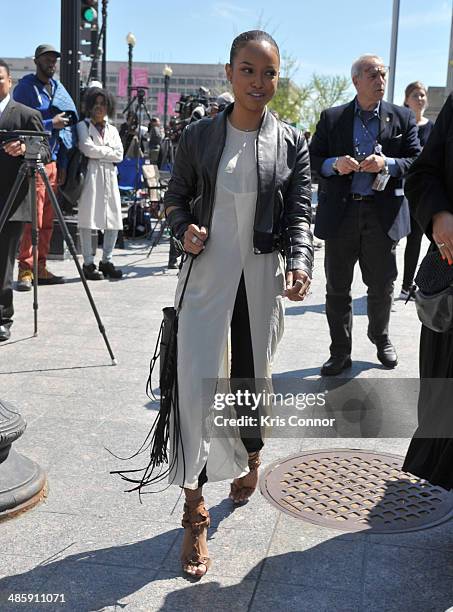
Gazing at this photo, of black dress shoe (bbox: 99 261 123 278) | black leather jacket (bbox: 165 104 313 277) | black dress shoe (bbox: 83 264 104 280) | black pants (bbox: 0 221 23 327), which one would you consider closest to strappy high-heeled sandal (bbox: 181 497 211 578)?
black leather jacket (bbox: 165 104 313 277)

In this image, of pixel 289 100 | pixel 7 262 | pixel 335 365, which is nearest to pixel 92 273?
pixel 7 262

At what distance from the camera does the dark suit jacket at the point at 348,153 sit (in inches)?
215

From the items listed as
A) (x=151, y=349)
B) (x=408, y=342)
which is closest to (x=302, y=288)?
(x=151, y=349)

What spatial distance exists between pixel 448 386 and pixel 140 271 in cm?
708

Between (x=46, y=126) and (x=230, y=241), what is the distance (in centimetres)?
614

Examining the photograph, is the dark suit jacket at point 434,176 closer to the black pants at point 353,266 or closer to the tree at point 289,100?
the black pants at point 353,266

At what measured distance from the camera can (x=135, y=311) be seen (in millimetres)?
7586

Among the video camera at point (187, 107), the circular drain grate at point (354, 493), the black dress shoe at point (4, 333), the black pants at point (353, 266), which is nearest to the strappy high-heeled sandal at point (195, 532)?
the circular drain grate at point (354, 493)

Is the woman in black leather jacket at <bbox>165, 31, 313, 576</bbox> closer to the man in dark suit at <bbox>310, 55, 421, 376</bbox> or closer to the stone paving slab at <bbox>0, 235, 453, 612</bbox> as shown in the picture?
the stone paving slab at <bbox>0, 235, 453, 612</bbox>

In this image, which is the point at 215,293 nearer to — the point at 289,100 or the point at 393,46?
the point at 393,46

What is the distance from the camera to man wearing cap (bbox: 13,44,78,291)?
845 cm

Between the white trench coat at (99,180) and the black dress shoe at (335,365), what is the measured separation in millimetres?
4391

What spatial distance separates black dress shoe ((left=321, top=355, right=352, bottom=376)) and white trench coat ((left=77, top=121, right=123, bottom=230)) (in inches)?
173

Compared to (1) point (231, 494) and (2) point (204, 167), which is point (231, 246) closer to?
(2) point (204, 167)
